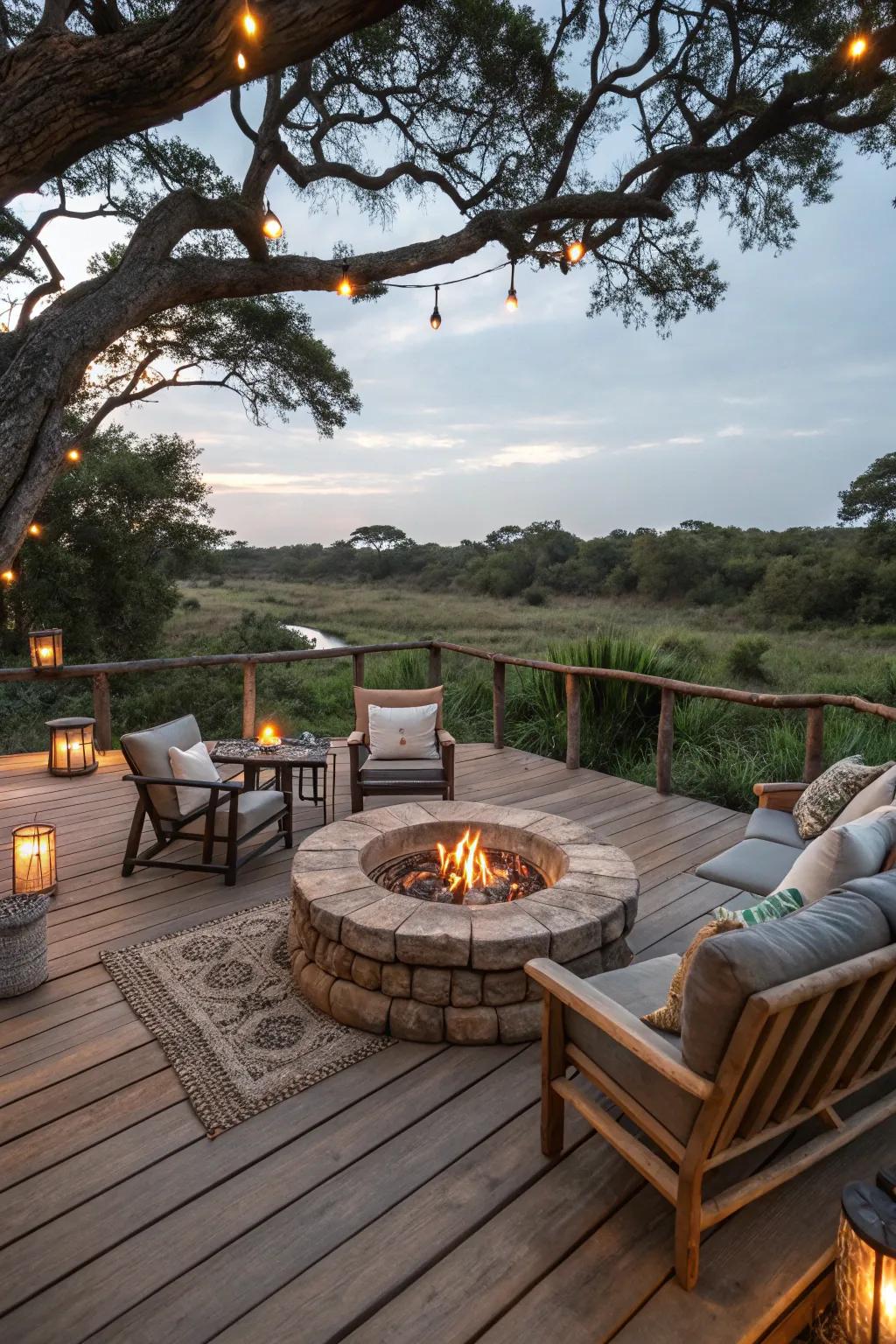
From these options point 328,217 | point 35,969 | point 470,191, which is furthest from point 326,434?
point 35,969

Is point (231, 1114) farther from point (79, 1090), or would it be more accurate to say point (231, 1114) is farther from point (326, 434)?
point (326, 434)

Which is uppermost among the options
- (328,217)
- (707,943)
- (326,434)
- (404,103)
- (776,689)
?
(404,103)

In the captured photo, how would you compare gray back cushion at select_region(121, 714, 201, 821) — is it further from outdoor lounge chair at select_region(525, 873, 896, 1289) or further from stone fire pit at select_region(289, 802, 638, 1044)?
outdoor lounge chair at select_region(525, 873, 896, 1289)

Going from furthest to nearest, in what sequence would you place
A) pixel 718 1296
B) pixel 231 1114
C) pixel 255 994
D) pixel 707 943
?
1. pixel 255 994
2. pixel 231 1114
3. pixel 718 1296
4. pixel 707 943

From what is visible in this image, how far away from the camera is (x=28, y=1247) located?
1.55m

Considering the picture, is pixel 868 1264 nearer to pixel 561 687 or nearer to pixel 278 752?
pixel 278 752

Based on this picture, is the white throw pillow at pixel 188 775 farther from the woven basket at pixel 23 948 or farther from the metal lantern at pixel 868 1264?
the metal lantern at pixel 868 1264

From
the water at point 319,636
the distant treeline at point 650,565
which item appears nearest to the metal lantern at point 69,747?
the water at point 319,636

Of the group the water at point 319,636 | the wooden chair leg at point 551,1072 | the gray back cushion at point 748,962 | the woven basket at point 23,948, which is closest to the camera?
the gray back cushion at point 748,962

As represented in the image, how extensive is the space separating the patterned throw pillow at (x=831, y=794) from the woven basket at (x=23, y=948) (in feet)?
10.1

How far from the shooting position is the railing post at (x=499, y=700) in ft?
18.9

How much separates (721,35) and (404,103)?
2.93 m

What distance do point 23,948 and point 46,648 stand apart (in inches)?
124

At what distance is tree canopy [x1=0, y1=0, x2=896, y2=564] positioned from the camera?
3051 mm
